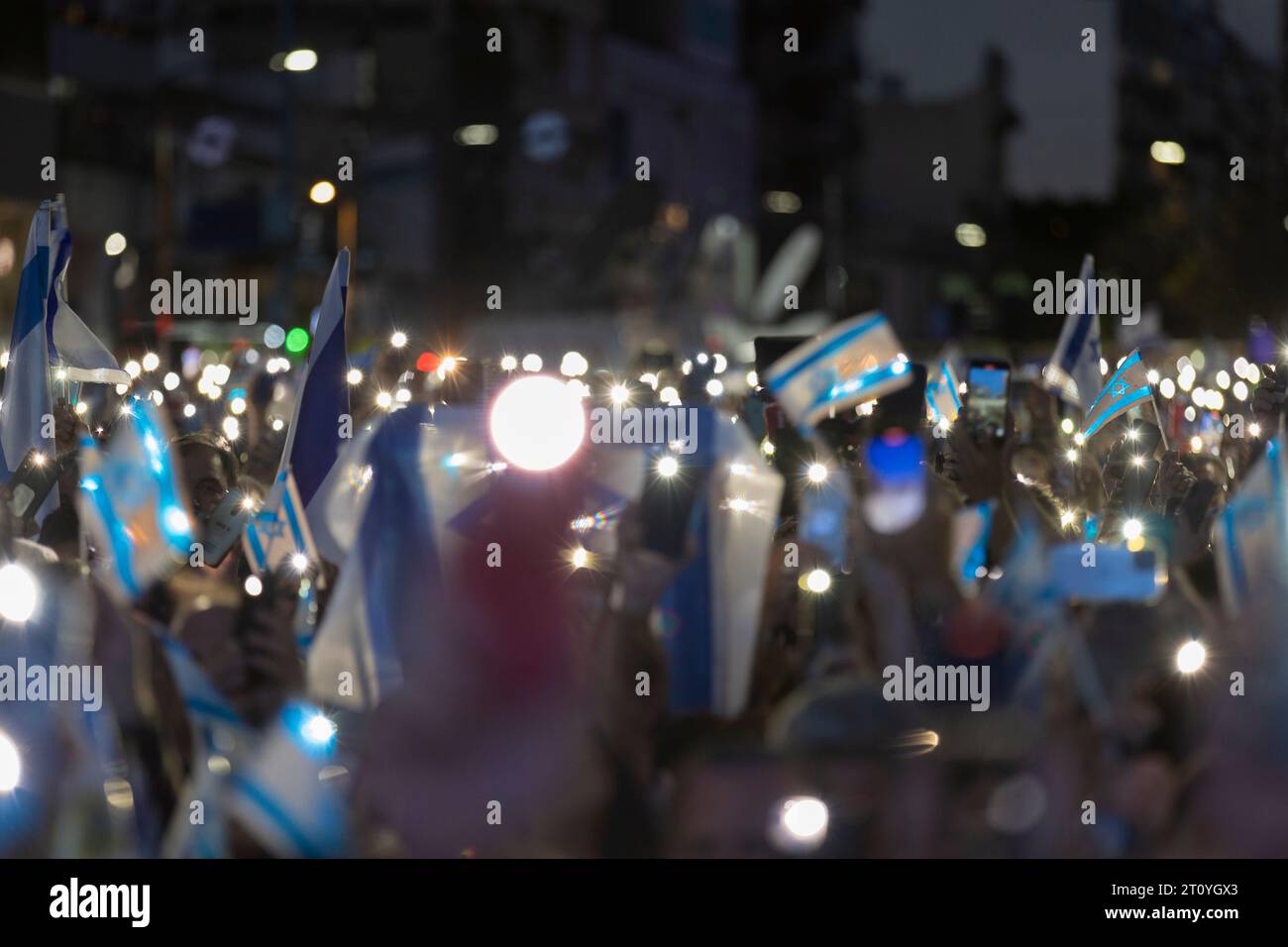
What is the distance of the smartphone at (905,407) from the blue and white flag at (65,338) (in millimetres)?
2827

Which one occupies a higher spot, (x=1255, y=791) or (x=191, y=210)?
(x=191, y=210)

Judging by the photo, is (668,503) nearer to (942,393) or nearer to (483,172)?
(942,393)

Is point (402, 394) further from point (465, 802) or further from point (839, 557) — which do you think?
point (465, 802)

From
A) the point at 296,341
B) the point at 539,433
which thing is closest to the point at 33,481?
the point at 539,433

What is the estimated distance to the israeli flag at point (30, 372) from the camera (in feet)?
22.5

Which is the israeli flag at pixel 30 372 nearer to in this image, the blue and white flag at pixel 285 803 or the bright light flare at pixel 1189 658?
the blue and white flag at pixel 285 803

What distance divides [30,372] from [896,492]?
11.4ft

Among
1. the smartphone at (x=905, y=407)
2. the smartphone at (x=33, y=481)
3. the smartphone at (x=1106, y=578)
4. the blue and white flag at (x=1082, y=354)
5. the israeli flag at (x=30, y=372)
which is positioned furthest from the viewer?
the blue and white flag at (x=1082, y=354)

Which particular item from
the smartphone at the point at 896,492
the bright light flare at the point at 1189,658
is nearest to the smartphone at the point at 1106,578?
the bright light flare at the point at 1189,658

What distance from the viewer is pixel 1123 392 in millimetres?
8023

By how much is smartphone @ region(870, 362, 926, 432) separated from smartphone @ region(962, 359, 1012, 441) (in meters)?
0.18

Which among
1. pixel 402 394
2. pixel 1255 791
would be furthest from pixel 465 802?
pixel 402 394

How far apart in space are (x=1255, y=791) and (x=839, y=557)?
1.32 metres
